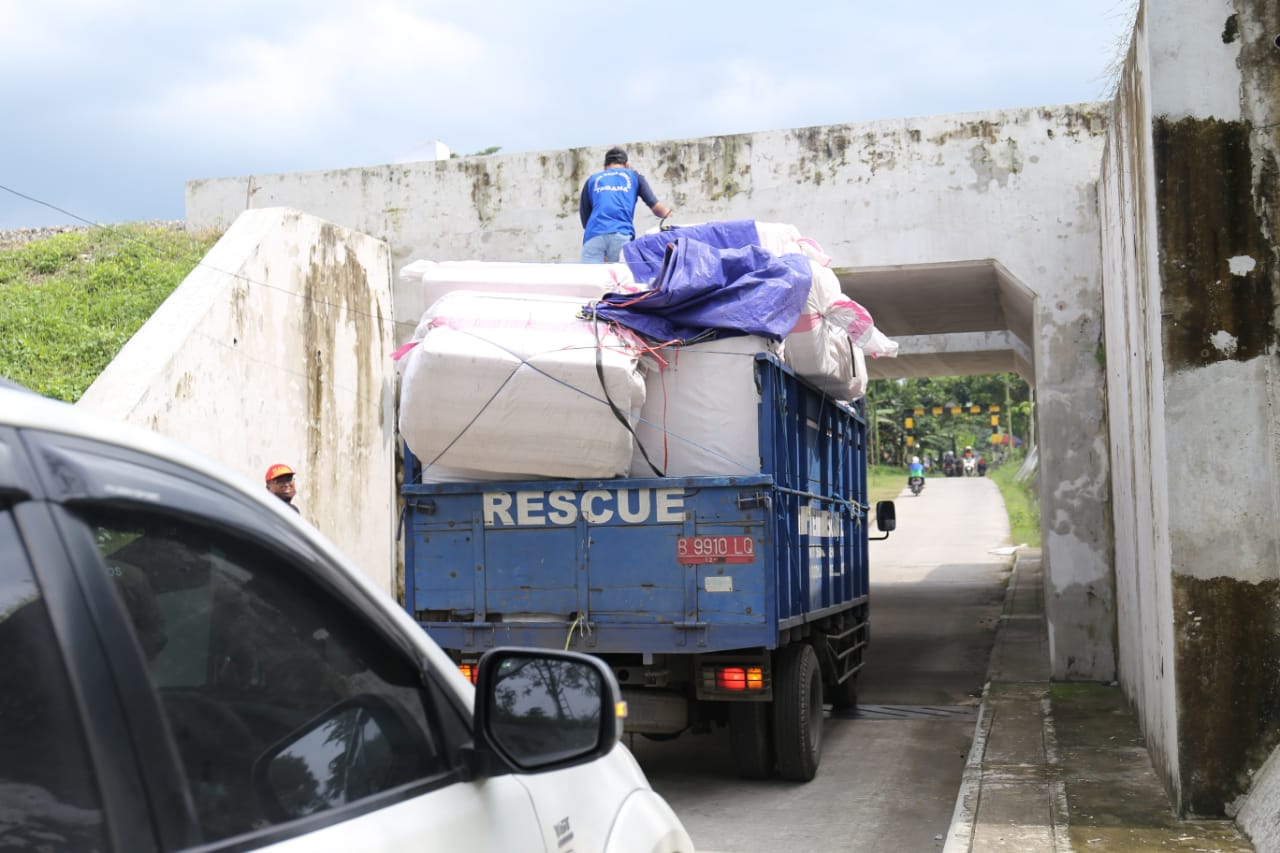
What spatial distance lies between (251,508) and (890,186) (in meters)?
11.4

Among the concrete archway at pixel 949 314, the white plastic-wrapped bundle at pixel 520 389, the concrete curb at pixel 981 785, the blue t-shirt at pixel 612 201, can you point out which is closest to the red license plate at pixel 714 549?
the white plastic-wrapped bundle at pixel 520 389

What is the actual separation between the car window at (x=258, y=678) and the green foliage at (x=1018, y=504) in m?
28.2

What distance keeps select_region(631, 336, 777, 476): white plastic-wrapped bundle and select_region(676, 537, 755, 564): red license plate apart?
0.43 m

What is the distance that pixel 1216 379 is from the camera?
625 cm

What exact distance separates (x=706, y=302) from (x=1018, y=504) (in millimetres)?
33932

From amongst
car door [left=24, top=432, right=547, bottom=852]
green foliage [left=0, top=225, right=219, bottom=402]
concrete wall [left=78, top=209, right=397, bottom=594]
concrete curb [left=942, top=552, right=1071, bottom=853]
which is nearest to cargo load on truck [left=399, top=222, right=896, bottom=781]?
concrete curb [left=942, top=552, right=1071, bottom=853]

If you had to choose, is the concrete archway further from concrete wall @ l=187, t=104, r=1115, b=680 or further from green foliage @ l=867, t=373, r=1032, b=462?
green foliage @ l=867, t=373, r=1032, b=462

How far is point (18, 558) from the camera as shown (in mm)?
1378

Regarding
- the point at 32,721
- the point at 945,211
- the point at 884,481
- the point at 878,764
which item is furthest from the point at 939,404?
the point at 32,721

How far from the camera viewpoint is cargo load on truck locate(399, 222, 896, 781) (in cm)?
725

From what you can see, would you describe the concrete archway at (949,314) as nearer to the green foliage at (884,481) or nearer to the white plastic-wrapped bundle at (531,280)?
the white plastic-wrapped bundle at (531,280)

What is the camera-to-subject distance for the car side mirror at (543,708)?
2047mm

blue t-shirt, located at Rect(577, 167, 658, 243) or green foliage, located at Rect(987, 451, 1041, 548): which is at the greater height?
blue t-shirt, located at Rect(577, 167, 658, 243)

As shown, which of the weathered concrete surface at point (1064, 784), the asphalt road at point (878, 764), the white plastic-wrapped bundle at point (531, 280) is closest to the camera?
the weathered concrete surface at point (1064, 784)
